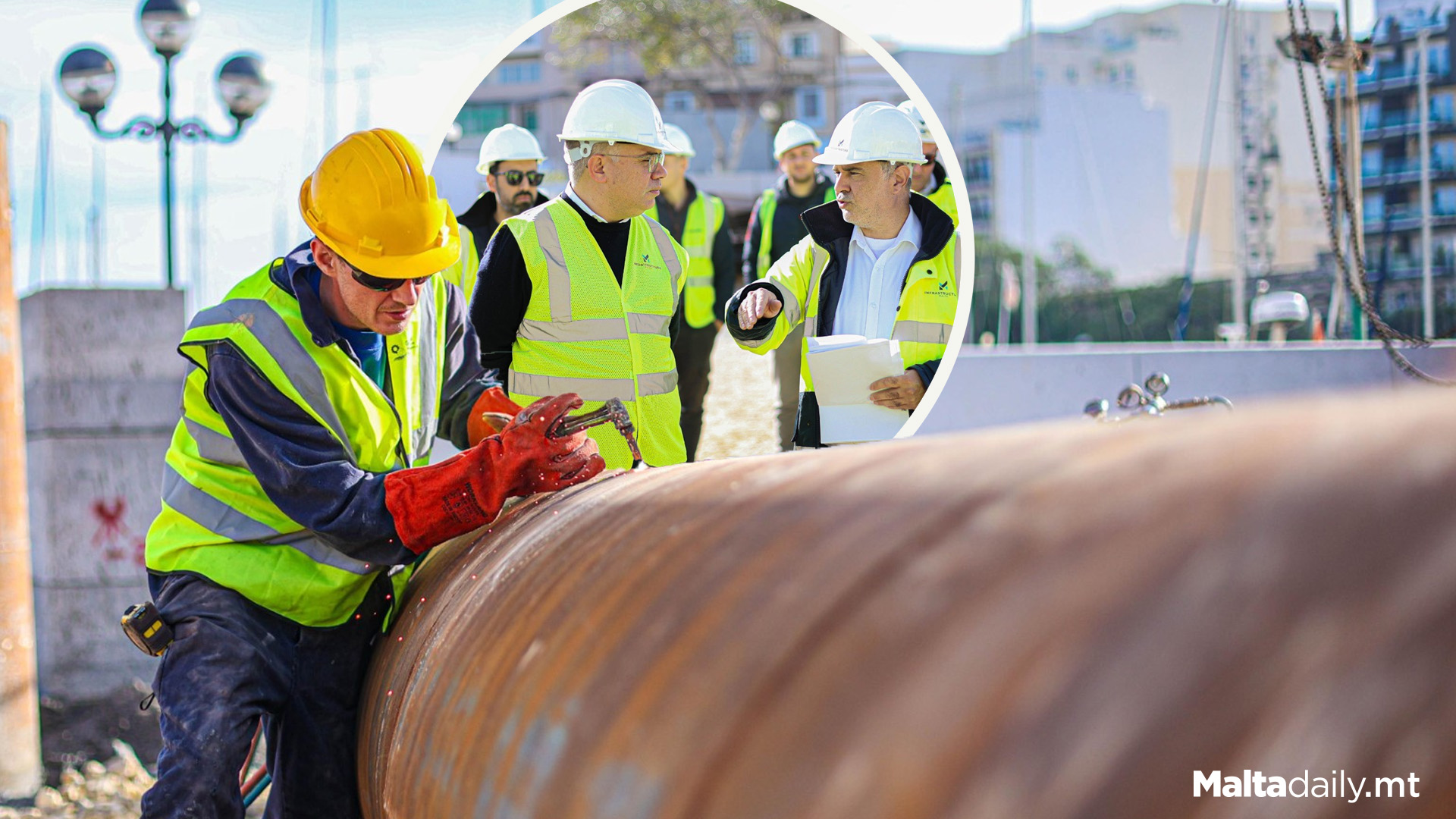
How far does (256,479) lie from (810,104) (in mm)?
2591

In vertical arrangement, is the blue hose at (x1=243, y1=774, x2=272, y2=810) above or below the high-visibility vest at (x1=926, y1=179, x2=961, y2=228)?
below

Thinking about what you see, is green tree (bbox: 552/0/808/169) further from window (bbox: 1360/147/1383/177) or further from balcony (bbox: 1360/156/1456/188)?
window (bbox: 1360/147/1383/177)

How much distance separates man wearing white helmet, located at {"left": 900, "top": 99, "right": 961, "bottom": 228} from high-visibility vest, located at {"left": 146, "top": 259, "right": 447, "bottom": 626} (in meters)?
1.76

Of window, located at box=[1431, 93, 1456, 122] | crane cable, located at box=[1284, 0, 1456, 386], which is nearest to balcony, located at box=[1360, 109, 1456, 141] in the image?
window, located at box=[1431, 93, 1456, 122]

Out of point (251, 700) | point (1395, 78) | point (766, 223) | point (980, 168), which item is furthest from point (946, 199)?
point (980, 168)

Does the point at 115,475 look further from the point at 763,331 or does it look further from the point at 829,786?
the point at 829,786

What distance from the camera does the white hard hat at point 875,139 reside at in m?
3.66

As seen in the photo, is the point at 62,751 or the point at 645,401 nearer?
the point at 645,401

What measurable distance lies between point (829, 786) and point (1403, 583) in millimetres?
404

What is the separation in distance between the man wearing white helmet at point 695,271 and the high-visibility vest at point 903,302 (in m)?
0.97

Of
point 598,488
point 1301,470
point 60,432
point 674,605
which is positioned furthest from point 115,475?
point 1301,470

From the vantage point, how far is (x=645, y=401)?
3766mm

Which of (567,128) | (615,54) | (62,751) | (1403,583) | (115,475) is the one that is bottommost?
(62,751)

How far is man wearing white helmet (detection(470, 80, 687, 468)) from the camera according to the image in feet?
12.1
